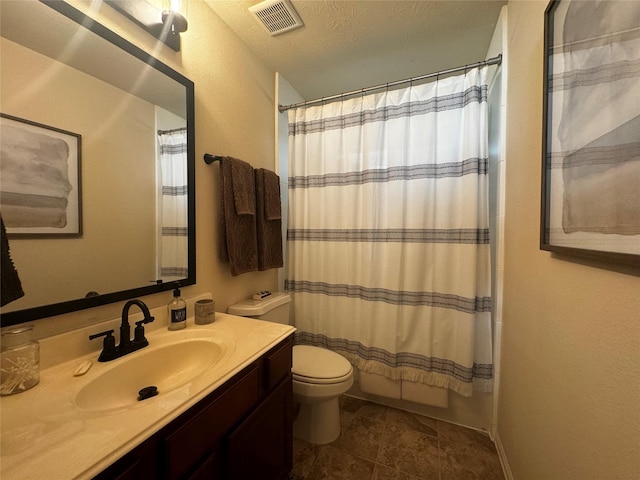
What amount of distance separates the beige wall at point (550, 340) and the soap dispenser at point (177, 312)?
1331 mm

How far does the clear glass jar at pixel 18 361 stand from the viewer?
60 cm

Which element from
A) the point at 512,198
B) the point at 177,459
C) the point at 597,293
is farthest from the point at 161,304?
the point at 512,198

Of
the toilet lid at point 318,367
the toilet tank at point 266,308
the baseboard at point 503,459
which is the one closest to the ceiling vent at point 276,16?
the toilet tank at point 266,308

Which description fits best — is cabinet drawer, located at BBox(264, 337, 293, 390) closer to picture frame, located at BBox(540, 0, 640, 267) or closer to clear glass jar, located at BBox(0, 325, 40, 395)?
clear glass jar, located at BBox(0, 325, 40, 395)

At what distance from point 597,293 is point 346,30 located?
1.68 meters

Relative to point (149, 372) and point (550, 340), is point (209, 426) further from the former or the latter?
point (550, 340)

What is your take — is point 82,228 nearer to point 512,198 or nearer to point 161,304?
point 161,304

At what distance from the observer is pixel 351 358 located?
5.47ft

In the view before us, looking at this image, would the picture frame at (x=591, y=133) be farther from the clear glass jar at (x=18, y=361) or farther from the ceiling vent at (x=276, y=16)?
the clear glass jar at (x=18, y=361)

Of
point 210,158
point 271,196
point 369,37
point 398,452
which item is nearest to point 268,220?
point 271,196

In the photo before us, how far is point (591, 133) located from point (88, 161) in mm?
1435

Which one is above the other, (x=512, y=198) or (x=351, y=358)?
(x=512, y=198)

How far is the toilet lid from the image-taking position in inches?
49.4

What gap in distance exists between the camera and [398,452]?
1.31 meters
